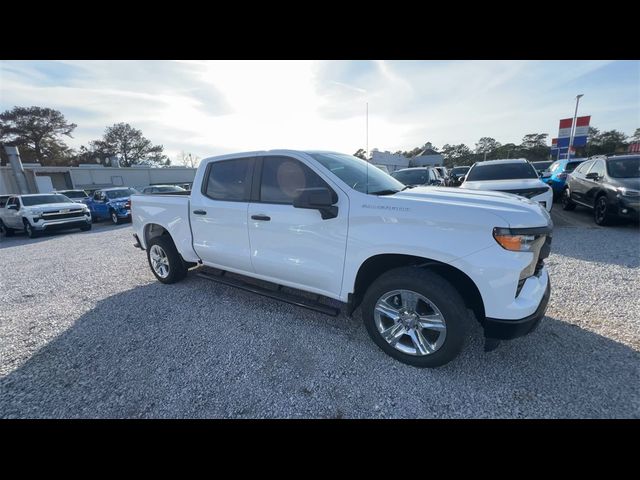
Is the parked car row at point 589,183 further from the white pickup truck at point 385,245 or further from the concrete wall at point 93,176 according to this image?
the concrete wall at point 93,176

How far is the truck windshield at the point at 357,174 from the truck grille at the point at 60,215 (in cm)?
1248

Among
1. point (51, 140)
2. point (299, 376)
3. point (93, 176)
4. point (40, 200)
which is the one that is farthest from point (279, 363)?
point (51, 140)

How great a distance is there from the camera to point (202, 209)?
381cm

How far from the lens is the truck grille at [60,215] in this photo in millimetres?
10617

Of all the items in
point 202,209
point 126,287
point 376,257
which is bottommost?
point 126,287

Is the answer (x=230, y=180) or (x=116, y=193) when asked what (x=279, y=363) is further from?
(x=116, y=193)

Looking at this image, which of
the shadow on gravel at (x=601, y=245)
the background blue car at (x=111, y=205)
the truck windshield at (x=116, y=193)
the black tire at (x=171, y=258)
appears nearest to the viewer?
the black tire at (x=171, y=258)

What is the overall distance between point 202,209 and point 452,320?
320 centimetres

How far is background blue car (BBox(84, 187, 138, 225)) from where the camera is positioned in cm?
1355

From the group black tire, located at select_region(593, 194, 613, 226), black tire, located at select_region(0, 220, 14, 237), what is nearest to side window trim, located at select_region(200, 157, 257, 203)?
black tire, located at select_region(593, 194, 613, 226)

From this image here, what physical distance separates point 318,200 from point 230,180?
5.30ft

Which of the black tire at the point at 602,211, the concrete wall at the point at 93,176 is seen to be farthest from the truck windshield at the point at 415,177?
the concrete wall at the point at 93,176

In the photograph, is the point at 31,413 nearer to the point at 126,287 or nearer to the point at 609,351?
the point at 126,287
